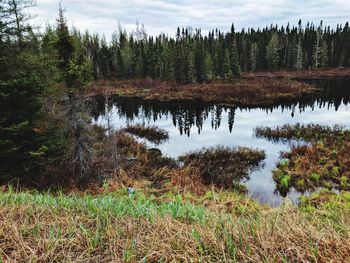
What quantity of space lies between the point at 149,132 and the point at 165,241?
67.1 ft

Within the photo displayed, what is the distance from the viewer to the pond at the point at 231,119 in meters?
15.4

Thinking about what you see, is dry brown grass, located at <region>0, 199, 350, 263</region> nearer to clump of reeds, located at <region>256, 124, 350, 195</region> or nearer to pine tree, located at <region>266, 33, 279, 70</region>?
clump of reeds, located at <region>256, 124, 350, 195</region>

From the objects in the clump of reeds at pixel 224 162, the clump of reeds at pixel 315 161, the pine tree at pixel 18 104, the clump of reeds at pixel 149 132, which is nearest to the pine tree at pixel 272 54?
the clump of reeds at pixel 315 161

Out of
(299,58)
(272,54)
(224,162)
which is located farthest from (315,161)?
(299,58)

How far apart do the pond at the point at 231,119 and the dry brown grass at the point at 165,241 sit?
344 inches

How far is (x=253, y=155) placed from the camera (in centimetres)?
1623

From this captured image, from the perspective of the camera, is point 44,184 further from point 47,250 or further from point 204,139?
point 204,139

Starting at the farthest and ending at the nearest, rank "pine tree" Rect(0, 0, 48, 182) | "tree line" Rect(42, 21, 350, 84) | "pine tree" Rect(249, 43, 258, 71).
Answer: "pine tree" Rect(249, 43, 258, 71), "tree line" Rect(42, 21, 350, 84), "pine tree" Rect(0, 0, 48, 182)

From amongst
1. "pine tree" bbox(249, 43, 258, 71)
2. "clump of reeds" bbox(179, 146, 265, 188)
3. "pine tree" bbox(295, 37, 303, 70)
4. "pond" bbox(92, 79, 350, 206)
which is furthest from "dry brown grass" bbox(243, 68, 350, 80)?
"clump of reeds" bbox(179, 146, 265, 188)

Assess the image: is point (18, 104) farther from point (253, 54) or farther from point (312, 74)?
point (253, 54)

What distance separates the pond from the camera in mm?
15375

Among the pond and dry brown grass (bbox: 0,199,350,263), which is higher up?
dry brown grass (bbox: 0,199,350,263)

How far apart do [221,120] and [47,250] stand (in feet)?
82.0

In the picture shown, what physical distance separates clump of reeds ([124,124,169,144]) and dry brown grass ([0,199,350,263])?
18.0m
